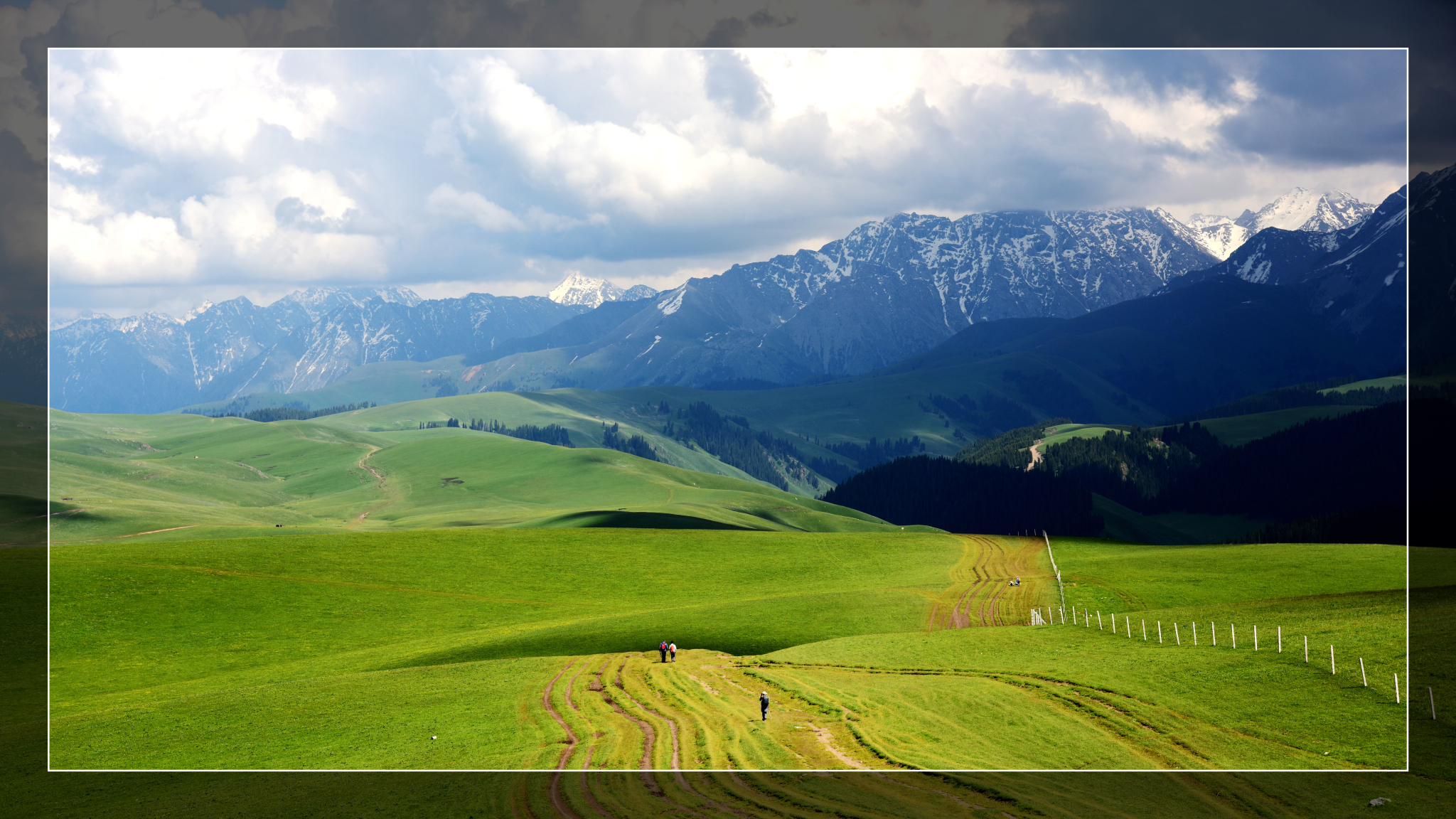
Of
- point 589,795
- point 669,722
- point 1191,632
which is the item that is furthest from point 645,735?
point 1191,632

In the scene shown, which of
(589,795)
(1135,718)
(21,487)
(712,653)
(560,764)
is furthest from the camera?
(21,487)

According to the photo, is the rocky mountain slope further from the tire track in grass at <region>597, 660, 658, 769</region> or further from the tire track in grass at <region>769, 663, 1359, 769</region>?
the tire track in grass at <region>597, 660, 658, 769</region>

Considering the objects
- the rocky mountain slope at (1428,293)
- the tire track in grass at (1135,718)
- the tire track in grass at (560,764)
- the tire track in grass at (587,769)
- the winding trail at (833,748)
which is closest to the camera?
the rocky mountain slope at (1428,293)

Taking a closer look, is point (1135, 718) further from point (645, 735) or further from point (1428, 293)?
point (645, 735)

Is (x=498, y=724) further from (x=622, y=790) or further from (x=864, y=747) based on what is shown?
(x=864, y=747)

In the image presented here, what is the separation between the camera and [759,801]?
80.0ft

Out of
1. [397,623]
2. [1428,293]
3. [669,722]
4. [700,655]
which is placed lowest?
[397,623]

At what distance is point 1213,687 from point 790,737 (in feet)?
59.1

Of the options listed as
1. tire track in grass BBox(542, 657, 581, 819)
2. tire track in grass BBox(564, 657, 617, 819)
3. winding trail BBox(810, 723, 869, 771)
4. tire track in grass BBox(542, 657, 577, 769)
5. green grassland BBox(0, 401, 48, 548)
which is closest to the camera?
tire track in grass BBox(564, 657, 617, 819)

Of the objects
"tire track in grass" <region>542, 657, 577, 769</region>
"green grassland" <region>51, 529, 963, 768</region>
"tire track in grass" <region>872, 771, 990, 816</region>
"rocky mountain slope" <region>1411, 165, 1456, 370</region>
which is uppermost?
"rocky mountain slope" <region>1411, 165, 1456, 370</region>

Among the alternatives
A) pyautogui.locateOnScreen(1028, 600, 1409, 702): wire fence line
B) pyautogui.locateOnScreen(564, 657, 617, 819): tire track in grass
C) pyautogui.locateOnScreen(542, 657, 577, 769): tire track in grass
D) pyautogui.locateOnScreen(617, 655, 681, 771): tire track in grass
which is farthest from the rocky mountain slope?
Result: pyautogui.locateOnScreen(542, 657, 577, 769): tire track in grass

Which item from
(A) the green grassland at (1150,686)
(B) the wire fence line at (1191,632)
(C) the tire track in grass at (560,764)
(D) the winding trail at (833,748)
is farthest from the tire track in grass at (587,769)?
(B) the wire fence line at (1191,632)

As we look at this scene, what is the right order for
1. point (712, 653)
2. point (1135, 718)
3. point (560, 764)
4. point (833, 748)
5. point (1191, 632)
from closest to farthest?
point (560, 764) < point (833, 748) < point (1135, 718) < point (1191, 632) < point (712, 653)

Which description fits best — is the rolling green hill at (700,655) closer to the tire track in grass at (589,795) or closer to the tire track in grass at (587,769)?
the tire track in grass at (587,769)
